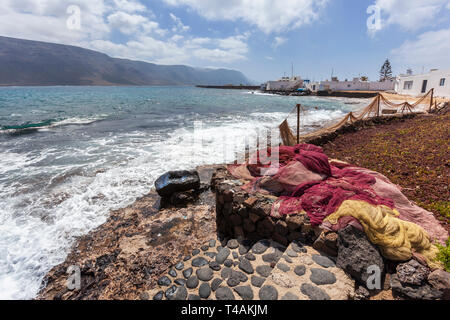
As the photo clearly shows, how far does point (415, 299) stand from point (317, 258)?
3.27ft

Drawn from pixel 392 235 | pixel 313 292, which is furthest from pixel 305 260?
pixel 392 235

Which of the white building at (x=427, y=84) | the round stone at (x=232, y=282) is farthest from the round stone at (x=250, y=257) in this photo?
the white building at (x=427, y=84)

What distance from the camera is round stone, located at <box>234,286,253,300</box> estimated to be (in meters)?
2.48

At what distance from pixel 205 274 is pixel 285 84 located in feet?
251

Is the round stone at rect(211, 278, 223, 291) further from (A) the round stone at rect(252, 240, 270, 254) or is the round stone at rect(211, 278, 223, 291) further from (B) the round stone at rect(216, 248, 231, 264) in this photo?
(A) the round stone at rect(252, 240, 270, 254)

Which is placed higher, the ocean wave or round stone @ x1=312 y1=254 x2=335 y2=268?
the ocean wave

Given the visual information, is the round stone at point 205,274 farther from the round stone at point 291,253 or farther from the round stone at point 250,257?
the round stone at point 291,253

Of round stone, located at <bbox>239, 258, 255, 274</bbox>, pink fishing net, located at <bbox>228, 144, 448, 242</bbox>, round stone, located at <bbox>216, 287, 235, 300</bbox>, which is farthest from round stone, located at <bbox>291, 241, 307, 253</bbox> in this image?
round stone, located at <bbox>216, 287, 235, 300</bbox>

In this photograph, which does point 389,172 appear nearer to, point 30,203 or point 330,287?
point 330,287

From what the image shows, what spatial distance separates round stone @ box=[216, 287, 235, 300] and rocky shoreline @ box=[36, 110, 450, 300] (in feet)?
0.04

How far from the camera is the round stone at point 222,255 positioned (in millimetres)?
3214

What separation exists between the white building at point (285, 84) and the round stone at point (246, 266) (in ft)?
238

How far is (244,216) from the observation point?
3.76 m
